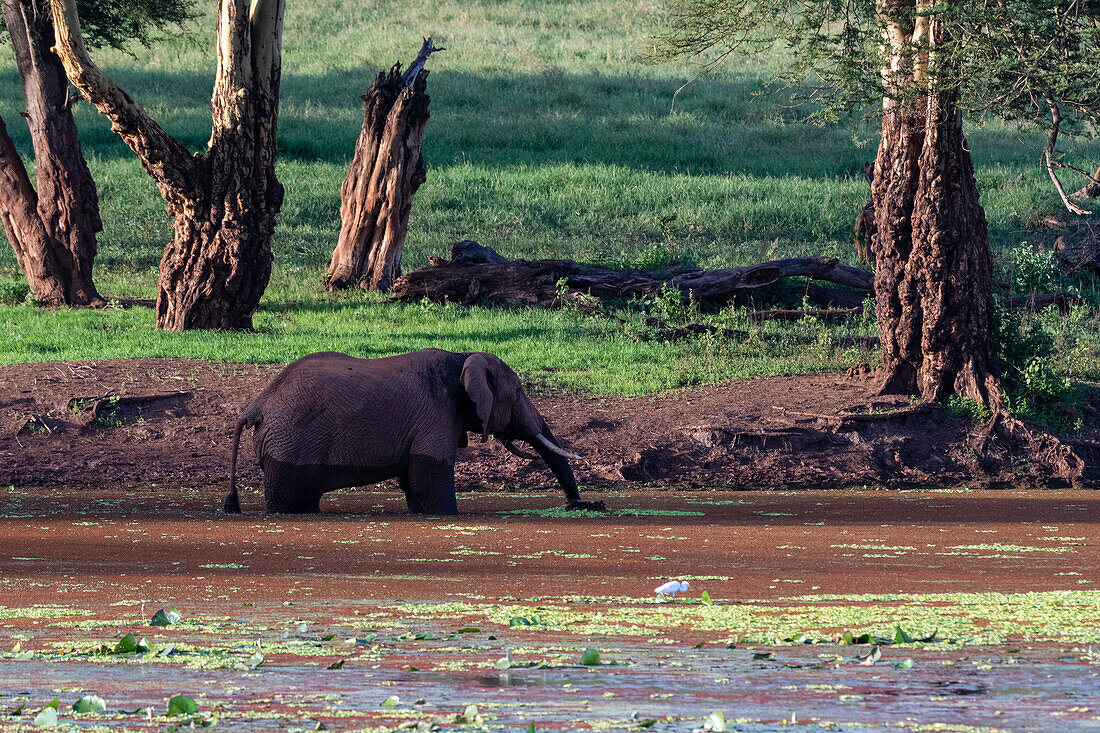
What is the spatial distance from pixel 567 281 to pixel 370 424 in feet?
30.2

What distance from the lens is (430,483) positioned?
9859mm

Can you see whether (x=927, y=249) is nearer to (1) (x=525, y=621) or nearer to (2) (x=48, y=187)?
(1) (x=525, y=621)

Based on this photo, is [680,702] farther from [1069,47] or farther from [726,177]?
[726,177]

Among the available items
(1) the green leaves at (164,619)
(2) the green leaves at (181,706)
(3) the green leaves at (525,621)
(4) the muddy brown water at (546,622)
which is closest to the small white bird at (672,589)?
(4) the muddy brown water at (546,622)

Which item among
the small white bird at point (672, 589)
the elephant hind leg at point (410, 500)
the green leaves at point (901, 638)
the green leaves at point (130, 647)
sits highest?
the green leaves at point (130, 647)

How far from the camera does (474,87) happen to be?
4409cm

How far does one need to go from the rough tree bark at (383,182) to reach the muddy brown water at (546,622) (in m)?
11.2

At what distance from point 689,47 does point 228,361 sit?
21.9ft

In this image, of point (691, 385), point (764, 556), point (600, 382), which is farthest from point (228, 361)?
point (764, 556)

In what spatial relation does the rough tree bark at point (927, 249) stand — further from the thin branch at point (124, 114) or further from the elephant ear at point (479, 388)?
the thin branch at point (124, 114)

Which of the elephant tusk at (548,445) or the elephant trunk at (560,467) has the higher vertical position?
the elephant tusk at (548,445)

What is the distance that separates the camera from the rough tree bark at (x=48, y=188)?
59.8ft

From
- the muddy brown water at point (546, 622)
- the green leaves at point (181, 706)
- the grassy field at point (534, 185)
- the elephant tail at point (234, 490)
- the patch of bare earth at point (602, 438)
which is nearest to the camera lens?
the green leaves at point (181, 706)

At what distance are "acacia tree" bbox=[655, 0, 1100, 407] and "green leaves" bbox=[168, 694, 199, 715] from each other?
438 inches
